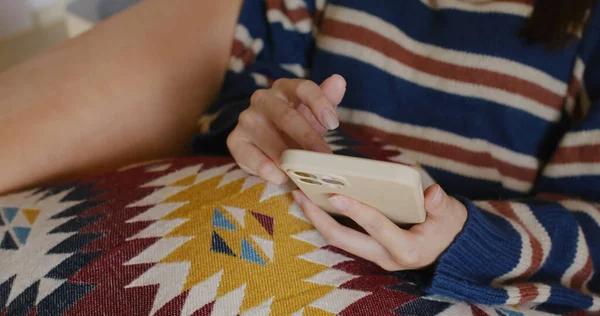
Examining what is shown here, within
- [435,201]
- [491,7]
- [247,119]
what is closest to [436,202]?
[435,201]

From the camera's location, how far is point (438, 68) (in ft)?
2.11

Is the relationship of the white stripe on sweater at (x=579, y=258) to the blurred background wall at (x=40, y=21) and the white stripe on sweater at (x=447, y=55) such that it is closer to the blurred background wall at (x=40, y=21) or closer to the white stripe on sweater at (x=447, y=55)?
the white stripe on sweater at (x=447, y=55)

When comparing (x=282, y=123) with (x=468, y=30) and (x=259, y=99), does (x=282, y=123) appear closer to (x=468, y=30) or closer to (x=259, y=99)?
(x=259, y=99)

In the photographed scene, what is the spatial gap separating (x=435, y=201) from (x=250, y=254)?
0.16 m

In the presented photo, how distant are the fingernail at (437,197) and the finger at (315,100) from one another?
0.10 m

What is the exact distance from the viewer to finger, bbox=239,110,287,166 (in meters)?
0.49

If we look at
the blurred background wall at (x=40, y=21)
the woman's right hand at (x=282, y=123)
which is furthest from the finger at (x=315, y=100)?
the blurred background wall at (x=40, y=21)

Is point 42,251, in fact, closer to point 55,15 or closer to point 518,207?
point 518,207

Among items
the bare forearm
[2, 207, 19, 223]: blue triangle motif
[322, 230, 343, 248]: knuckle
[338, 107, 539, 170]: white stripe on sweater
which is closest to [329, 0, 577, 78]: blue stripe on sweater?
[338, 107, 539, 170]: white stripe on sweater

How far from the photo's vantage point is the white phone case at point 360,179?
316 mm

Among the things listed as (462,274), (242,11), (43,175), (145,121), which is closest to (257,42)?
(242,11)

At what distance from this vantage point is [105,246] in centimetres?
44

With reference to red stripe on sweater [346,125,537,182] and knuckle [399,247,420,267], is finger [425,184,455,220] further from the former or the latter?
red stripe on sweater [346,125,537,182]

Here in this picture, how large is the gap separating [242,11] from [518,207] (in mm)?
457
